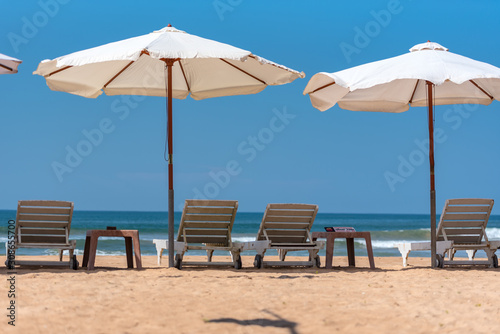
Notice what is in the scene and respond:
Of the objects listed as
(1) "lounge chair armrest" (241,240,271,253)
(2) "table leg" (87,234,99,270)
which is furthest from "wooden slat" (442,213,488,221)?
(2) "table leg" (87,234,99,270)

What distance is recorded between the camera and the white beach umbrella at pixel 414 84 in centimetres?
664

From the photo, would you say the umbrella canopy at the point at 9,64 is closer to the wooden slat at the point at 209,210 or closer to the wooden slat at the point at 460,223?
the wooden slat at the point at 209,210

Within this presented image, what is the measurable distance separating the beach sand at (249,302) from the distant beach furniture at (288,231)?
2.17 feet

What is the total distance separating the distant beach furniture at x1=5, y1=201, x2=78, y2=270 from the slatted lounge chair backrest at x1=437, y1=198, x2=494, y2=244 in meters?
4.08

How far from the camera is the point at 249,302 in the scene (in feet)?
15.5

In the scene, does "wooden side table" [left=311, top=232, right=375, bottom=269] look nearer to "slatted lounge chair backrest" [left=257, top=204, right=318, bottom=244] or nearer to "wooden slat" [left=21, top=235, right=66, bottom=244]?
"slatted lounge chair backrest" [left=257, top=204, right=318, bottom=244]

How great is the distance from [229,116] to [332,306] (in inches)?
2033

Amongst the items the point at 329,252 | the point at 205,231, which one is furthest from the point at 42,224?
the point at 329,252

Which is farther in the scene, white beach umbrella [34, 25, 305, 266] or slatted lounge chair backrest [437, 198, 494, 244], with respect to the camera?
slatted lounge chair backrest [437, 198, 494, 244]

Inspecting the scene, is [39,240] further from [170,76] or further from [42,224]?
[170,76]

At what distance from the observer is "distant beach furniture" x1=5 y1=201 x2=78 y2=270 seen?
277 inches

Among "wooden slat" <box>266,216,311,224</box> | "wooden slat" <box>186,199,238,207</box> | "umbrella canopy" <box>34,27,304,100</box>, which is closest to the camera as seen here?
"wooden slat" <box>186,199,238,207</box>

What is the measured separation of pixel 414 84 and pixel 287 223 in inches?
107

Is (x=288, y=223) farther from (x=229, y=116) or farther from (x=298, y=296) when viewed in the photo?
(x=229, y=116)
